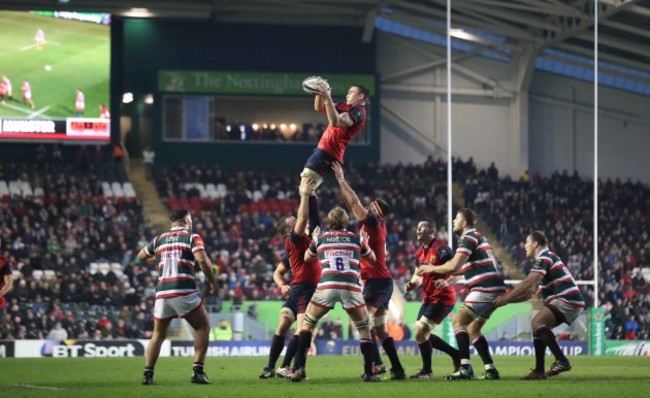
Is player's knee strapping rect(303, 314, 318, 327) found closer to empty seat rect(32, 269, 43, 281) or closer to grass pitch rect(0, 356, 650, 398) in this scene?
grass pitch rect(0, 356, 650, 398)

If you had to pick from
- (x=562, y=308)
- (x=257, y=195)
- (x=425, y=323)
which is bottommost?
(x=425, y=323)

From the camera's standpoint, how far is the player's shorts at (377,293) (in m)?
19.2

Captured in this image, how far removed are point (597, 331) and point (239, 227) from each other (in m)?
15.0

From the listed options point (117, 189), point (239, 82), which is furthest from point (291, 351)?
point (239, 82)

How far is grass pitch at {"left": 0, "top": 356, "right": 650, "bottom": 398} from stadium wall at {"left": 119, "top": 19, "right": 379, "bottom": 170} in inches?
1197

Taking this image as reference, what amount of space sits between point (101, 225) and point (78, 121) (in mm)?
5678

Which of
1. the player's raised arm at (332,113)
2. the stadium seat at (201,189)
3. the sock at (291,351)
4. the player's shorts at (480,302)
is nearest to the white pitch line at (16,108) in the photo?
the stadium seat at (201,189)

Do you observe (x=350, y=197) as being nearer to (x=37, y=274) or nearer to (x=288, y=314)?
(x=288, y=314)

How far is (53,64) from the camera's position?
48812mm

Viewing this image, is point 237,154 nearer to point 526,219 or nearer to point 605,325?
point 526,219

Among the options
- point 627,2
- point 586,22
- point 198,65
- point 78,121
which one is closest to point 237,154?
point 198,65

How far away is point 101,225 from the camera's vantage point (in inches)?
1774

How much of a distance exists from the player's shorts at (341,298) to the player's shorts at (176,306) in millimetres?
1663

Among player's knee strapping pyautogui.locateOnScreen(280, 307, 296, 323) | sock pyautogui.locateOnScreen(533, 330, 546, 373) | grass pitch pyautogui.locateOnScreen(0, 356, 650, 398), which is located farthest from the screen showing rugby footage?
sock pyautogui.locateOnScreen(533, 330, 546, 373)
